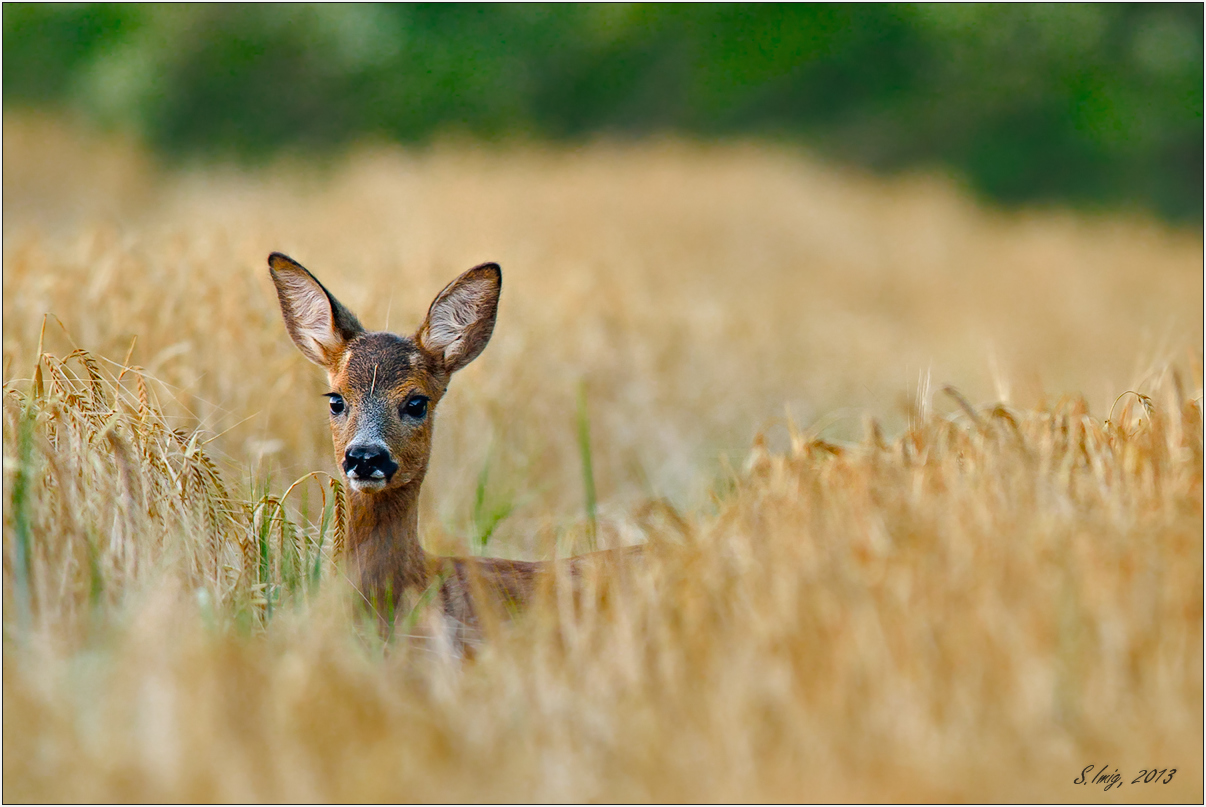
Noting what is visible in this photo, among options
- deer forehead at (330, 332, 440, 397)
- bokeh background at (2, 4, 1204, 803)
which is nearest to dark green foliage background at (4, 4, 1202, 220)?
bokeh background at (2, 4, 1204, 803)

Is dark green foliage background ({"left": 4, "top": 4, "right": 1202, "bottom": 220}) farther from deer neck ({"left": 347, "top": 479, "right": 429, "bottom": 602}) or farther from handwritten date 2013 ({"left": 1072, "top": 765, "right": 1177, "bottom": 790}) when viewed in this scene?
handwritten date 2013 ({"left": 1072, "top": 765, "right": 1177, "bottom": 790})

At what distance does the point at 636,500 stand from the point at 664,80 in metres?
19.9

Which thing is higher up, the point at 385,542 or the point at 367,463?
the point at 367,463

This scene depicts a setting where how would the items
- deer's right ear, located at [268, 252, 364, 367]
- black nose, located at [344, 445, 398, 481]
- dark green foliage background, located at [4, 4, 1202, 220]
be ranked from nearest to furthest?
black nose, located at [344, 445, 398, 481], deer's right ear, located at [268, 252, 364, 367], dark green foliage background, located at [4, 4, 1202, 220]

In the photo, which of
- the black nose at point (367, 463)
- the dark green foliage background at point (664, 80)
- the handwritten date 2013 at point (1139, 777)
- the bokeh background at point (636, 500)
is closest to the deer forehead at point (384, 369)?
the black nose at point (367, 463)

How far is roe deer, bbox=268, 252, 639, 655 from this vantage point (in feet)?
11.2

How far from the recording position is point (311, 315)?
3.77 m

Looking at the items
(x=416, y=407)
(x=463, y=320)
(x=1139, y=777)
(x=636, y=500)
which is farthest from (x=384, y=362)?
(x=636, y=500)

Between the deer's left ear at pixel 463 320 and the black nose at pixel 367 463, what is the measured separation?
0.47 meters

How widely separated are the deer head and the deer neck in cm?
5

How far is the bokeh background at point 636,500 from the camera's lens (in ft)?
7.73

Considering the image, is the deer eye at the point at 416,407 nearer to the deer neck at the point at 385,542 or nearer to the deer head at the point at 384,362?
the deer head at the point at 384,362

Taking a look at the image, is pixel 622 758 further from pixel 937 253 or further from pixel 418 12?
pixel 418 12

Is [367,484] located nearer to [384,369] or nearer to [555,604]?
[384,369]
